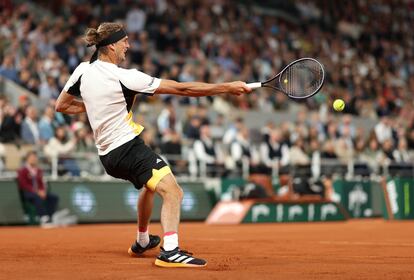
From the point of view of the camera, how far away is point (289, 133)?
2389 cm

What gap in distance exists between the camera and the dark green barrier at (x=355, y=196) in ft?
76.0

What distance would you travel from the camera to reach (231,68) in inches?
1078

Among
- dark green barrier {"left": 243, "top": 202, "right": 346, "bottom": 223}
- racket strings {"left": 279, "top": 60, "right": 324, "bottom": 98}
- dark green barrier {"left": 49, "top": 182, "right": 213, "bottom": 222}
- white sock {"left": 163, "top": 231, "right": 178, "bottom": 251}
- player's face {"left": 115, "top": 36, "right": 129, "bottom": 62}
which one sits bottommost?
dark green barrier {"left": 243, "top": 202, "right": 346, "bottom": 223}

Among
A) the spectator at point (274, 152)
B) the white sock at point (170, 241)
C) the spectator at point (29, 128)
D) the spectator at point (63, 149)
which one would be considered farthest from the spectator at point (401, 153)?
the white sock at point (170, 241)

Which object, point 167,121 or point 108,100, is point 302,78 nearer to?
point 108,100

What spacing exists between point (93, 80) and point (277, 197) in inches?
501

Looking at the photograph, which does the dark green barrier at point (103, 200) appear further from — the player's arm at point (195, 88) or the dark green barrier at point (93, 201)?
the player's arm at point (195, 88)

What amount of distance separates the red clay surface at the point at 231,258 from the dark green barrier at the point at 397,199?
7.98m

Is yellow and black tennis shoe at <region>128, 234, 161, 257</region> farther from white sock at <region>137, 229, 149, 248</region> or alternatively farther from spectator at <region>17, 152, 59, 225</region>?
spectator at <region>17, 152, 59, 225</region>

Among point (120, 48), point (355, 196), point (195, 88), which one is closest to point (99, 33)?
point (120, 48)

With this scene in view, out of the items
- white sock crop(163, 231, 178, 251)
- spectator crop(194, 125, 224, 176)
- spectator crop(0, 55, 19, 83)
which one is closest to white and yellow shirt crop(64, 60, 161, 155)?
white sock crop(163, 231, 178, 251)

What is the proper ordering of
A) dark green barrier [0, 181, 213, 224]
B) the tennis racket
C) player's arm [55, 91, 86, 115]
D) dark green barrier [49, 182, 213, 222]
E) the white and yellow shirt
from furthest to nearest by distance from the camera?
dark green barrier [49, 182, 213, 222]
dark green barrier [0, 181, 213, 224]
player's arm [55, 91, 86, 115]
the tennis racket
the white and yellow shirt

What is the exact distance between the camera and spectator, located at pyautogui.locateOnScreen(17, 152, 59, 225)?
18344mm

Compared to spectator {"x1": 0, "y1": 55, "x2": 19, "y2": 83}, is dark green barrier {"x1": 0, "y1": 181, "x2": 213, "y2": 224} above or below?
below
